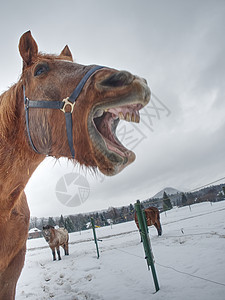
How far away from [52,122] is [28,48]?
2.39ft

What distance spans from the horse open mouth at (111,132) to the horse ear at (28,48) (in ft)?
2.81

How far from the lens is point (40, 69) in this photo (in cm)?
148

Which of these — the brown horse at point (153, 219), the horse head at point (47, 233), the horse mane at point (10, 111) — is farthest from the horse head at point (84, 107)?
the horse head at point (47, 233)

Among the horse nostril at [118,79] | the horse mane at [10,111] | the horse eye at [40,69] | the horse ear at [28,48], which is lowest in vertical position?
the horse nostril at [118,79]

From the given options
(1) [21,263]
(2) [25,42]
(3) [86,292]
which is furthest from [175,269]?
(2) [25,42]

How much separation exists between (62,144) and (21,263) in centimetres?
163

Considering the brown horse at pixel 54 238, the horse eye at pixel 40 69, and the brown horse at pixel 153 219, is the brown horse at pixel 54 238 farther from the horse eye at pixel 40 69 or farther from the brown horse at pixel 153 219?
the horse eye at pixel 40 69

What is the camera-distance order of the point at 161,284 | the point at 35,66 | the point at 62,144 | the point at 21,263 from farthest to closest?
the point at 161,284, the point at 21,263, the point at 35,66, the point at 62,144

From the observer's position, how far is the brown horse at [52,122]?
112 cm

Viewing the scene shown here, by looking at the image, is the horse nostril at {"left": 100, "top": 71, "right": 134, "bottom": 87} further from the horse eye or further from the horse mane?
the horse mane

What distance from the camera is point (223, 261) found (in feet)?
13.1

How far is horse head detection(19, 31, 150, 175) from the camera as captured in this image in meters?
1.10

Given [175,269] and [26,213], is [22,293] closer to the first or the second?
[175,269]

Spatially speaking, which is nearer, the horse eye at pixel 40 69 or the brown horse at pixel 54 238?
the horse eye at pixel 40 69
